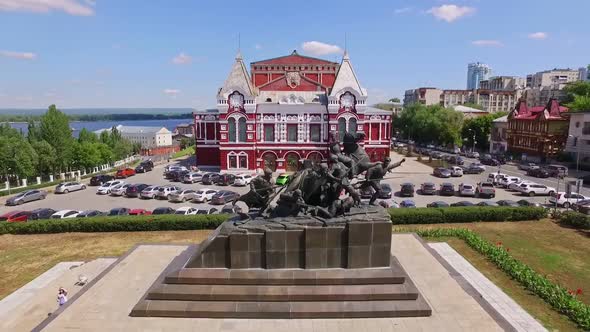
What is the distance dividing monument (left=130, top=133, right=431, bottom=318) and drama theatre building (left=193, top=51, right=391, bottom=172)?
3026 cm

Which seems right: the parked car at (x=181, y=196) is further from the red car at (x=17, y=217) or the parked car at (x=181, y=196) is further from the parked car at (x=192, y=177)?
the red car at (x=17, y=217)

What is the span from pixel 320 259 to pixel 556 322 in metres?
7.89

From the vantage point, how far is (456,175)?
42.9 meters

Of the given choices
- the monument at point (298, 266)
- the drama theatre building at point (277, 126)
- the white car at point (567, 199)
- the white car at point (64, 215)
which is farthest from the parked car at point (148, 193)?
the white car at point (567, 199)

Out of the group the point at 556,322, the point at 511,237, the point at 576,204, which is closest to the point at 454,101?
the point at 576,204

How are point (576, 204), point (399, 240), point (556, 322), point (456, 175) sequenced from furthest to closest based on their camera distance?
point (456, 175) → point (576, 204) → point (399, 240) → point (556, 322)

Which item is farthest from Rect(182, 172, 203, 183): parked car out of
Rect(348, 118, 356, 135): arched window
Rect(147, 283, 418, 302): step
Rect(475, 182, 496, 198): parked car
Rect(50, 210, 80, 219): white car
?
Rect(147, 283, 418, 302): step

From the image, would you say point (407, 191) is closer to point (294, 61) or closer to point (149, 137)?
point (294, 61)

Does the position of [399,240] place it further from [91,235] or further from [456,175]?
[456,175]

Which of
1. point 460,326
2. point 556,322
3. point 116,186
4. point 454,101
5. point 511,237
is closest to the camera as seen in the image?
point 460,326

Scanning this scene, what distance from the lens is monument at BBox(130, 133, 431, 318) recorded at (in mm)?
11773

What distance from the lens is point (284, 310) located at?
1166cm

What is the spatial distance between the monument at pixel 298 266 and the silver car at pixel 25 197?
86.1 ft

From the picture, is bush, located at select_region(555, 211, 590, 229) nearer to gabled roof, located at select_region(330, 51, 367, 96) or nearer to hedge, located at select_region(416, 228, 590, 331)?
hedge, located at select_region(416, 228, 590, 331)
